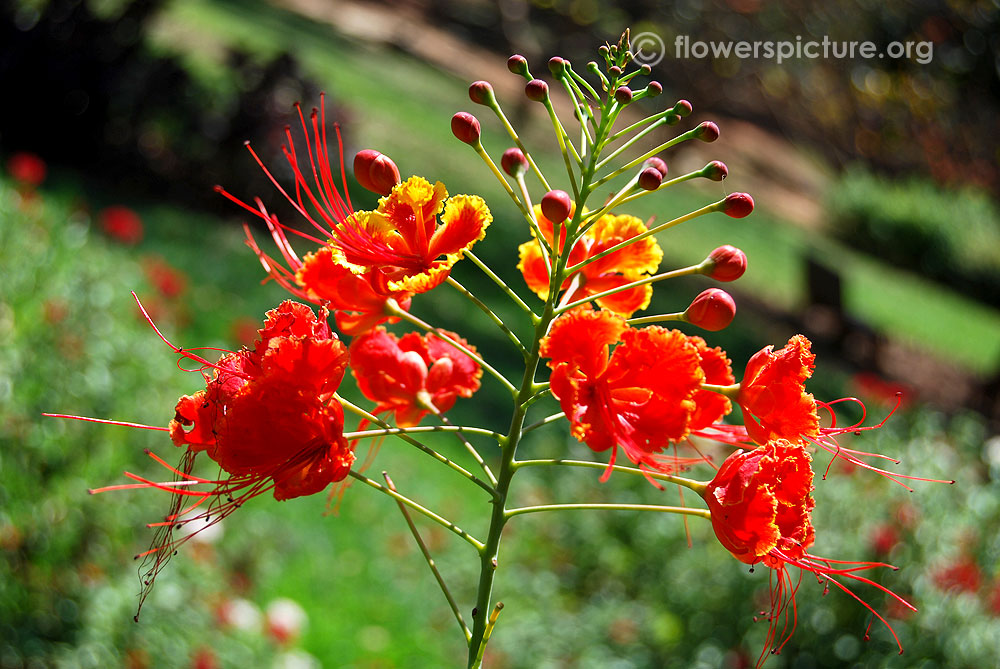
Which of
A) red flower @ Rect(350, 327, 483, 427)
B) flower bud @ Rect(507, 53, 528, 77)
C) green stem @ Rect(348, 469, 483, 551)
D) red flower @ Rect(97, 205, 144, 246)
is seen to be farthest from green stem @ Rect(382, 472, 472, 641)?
red flower @ Rect(97, 205, 144, 246)

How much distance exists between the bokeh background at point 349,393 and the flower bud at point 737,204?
1.06 metres

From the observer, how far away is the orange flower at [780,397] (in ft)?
4.04

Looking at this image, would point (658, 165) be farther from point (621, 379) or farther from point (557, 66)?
point (621, 379)

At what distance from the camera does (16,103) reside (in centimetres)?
799

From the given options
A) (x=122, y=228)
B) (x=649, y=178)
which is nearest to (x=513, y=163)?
(x=649, y=178)

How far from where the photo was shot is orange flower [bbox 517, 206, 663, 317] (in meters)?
1.38

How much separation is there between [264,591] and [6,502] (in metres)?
1.41

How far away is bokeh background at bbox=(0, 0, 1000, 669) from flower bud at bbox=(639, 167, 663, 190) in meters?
1.13

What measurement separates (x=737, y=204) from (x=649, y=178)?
13cm

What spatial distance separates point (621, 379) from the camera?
117cm

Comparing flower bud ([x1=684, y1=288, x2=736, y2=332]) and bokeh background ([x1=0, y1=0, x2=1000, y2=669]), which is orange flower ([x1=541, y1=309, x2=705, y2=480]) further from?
bokeh background ([x1=0, y1=0, x2=1000, y2=669])

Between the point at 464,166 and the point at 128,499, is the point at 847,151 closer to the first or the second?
the point at 464,166

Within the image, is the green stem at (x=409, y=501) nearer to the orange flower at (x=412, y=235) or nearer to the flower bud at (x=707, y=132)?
the orange flower at (x=412, y=235)

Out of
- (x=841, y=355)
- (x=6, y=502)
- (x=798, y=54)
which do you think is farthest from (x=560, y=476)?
(x=798, y=54)
